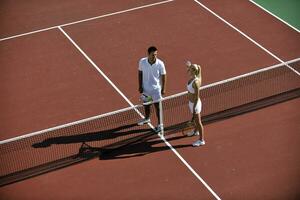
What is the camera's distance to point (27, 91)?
14914 mm

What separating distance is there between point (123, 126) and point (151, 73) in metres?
1.73

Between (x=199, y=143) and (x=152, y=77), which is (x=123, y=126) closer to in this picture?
(x=152, y=77)

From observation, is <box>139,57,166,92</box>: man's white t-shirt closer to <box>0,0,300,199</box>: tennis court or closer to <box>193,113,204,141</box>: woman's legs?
<box>0,0,300,199</box>: tennis court

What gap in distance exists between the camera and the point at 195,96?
39.9ft

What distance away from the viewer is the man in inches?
493

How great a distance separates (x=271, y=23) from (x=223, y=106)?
190 inches

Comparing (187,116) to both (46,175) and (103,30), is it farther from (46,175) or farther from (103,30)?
(103,30)

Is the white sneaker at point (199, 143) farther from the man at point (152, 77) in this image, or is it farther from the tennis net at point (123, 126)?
the man at point (152, 77)

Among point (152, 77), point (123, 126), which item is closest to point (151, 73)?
point (152, 77)

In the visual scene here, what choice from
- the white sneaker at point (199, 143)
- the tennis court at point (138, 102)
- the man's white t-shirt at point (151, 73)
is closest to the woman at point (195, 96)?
the white sneaker at point (199, 143)

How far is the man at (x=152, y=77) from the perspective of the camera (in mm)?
12523

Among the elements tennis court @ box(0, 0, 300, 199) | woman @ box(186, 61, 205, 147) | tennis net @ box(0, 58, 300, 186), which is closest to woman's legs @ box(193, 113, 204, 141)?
woman @ box(186, 61, 205, 147)

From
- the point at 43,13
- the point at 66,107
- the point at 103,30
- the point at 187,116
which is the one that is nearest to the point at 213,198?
the point at 187,116

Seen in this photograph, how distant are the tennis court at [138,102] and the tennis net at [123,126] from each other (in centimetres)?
3
